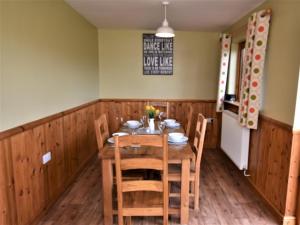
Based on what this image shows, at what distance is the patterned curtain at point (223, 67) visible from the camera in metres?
3.71

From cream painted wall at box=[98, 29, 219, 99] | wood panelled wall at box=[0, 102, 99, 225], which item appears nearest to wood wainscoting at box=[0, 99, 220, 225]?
wood panelled wall at box=[0, 102, 99, 225]

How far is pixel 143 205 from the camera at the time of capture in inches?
69.8

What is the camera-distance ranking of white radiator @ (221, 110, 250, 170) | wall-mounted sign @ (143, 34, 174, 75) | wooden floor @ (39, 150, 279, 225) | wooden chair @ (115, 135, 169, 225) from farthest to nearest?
wall-mounted sign @ (143, 34, 174, 75)
white radiator @ (221, 110, 250, 170)
wooden floor @ (39, 150, 279, 225)
wooden chair @ (115, 135, 169, 225)

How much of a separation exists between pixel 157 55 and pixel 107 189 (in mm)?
2894

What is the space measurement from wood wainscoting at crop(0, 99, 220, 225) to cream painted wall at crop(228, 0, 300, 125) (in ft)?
7.79

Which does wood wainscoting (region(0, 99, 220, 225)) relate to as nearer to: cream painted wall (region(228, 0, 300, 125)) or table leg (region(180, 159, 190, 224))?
table leg (region(180, 159, 190, 224))

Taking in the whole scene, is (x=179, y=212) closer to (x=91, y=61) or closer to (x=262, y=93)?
(x=262, y=93)

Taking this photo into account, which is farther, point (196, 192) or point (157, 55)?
point (157, 55)

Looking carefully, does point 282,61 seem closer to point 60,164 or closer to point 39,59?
point 39,59

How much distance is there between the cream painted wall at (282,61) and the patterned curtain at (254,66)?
76 mm

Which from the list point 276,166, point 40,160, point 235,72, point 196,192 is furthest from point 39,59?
point 235,72

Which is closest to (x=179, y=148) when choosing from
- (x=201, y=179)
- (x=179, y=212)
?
(x=179, y=212)

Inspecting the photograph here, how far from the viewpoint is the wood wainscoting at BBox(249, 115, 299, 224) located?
2.08 meters

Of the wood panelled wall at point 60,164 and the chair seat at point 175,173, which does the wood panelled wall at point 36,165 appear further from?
the chair seat at point 175,173
